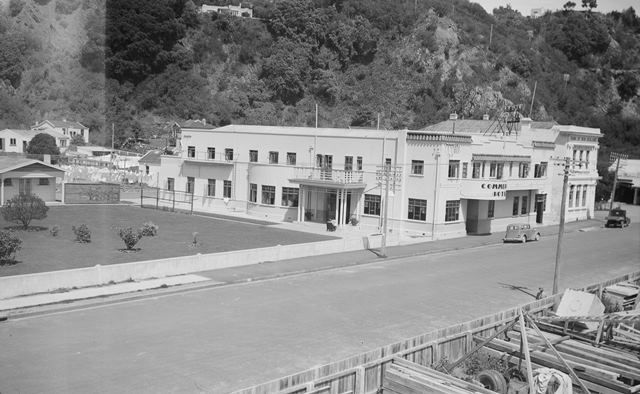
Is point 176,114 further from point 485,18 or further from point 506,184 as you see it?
point 485,18

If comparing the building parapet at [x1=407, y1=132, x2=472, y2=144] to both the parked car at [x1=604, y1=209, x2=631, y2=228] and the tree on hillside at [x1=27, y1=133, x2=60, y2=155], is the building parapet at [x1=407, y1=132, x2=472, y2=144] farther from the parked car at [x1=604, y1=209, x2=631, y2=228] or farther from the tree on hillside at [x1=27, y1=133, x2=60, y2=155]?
the tree on hillside at [x1=27, y1=133, x2=60, y2=155]

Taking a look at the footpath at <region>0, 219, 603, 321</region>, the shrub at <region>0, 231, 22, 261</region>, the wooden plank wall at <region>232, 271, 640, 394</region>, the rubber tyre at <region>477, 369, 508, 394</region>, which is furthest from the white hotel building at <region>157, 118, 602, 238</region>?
the rubber tyre at <region>477, 369, 508, 394</region>

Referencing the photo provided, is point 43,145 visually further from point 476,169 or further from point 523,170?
point 523,170

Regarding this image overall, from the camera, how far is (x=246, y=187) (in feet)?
174

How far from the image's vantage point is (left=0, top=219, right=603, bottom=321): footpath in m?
22.8

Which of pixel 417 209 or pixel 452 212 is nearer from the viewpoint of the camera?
pixel 417 209

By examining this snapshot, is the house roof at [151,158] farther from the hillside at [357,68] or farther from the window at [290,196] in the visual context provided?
the window at [290,196]

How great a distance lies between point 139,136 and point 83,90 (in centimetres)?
6829

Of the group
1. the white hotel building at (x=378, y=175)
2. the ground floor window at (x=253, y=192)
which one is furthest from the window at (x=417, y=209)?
the ground floor window at (x=253, y=192)

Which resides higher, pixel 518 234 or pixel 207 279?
pixel 207 279

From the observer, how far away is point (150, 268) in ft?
91.6

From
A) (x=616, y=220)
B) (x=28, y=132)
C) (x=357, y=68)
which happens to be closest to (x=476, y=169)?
(x=616, y=220)

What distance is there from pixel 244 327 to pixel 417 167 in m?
26.4

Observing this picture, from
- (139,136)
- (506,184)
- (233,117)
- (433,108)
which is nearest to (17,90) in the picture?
(506,184)
